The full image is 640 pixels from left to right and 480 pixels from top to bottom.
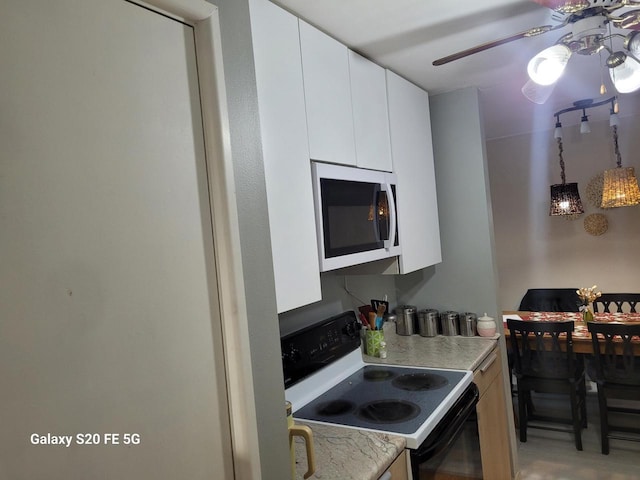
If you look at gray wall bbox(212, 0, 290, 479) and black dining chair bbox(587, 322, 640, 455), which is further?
black dining chair bbox(587, 322, 640, 455)

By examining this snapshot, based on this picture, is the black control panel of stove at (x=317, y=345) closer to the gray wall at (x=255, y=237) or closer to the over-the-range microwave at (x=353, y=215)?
the over-the-range microwave at (x=353, y=215)

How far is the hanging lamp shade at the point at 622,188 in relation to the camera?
3490 millimetres

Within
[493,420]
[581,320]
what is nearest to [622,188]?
[581,320]

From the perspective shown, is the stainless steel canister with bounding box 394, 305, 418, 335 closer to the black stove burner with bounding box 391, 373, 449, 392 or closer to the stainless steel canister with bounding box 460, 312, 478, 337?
the stainless steel canister with bounding box 460, 312, 478, 337

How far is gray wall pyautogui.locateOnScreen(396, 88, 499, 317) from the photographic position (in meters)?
2.52

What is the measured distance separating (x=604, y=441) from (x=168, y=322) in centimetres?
318

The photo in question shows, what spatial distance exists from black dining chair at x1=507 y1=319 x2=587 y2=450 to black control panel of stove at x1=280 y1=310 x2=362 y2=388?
1.51m

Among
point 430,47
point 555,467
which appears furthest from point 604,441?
point 430,47

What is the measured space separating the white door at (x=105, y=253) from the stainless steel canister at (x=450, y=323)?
1.89 meters

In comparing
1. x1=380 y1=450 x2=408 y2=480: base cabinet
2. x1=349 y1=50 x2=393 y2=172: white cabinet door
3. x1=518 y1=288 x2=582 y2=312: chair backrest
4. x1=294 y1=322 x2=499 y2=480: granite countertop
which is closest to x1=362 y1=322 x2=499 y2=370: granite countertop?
x1=294 y1=322 x2=499 y2=480: granite countertop

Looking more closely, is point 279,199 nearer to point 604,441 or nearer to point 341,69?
point 341,69

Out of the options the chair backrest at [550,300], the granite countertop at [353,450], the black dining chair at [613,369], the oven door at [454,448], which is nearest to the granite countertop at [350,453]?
the granite countertop at [353,450]

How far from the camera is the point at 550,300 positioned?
173 inches

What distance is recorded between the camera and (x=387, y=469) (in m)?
1.33
